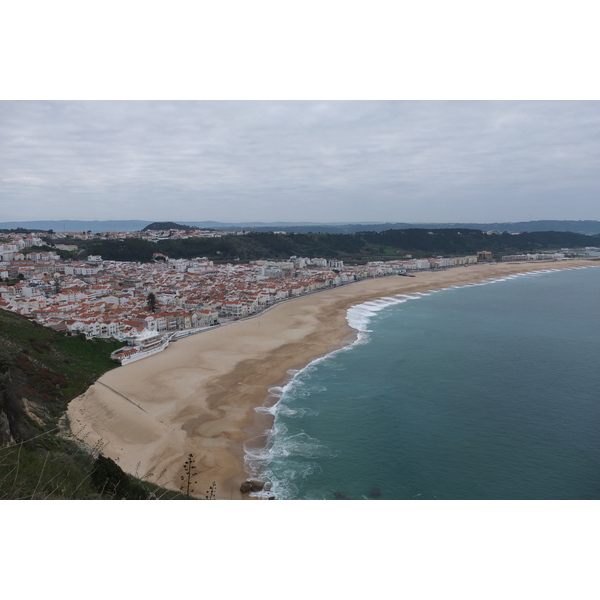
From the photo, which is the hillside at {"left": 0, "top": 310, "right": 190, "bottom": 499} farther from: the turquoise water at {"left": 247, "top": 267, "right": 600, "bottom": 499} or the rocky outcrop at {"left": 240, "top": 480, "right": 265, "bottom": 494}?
the turquoise water at {"left": 247, "top": 267, "right": 600, "bottom": 499}

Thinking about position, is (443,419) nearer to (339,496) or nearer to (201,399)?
(339,496)

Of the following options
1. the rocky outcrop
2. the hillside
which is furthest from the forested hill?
the rocky outcrop

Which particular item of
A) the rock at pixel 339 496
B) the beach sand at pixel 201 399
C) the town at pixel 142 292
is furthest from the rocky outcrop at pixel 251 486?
the town at pixel 142 292

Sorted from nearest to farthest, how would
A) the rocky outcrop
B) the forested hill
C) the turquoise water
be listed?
the rocky outcrop
the turquoise water
the forested hill

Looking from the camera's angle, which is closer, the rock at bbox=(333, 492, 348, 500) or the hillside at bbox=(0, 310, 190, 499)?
the hillside at bbox=(0, 310, 190, 499)

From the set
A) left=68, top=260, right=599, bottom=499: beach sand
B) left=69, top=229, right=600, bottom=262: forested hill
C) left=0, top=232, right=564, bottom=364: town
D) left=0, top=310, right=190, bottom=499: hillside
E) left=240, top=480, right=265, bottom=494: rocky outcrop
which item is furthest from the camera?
left=69, top=229, right=600, bottom=262: forested hill

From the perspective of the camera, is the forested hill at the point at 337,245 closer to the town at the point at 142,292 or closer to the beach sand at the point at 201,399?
the town at the point at 142,292
